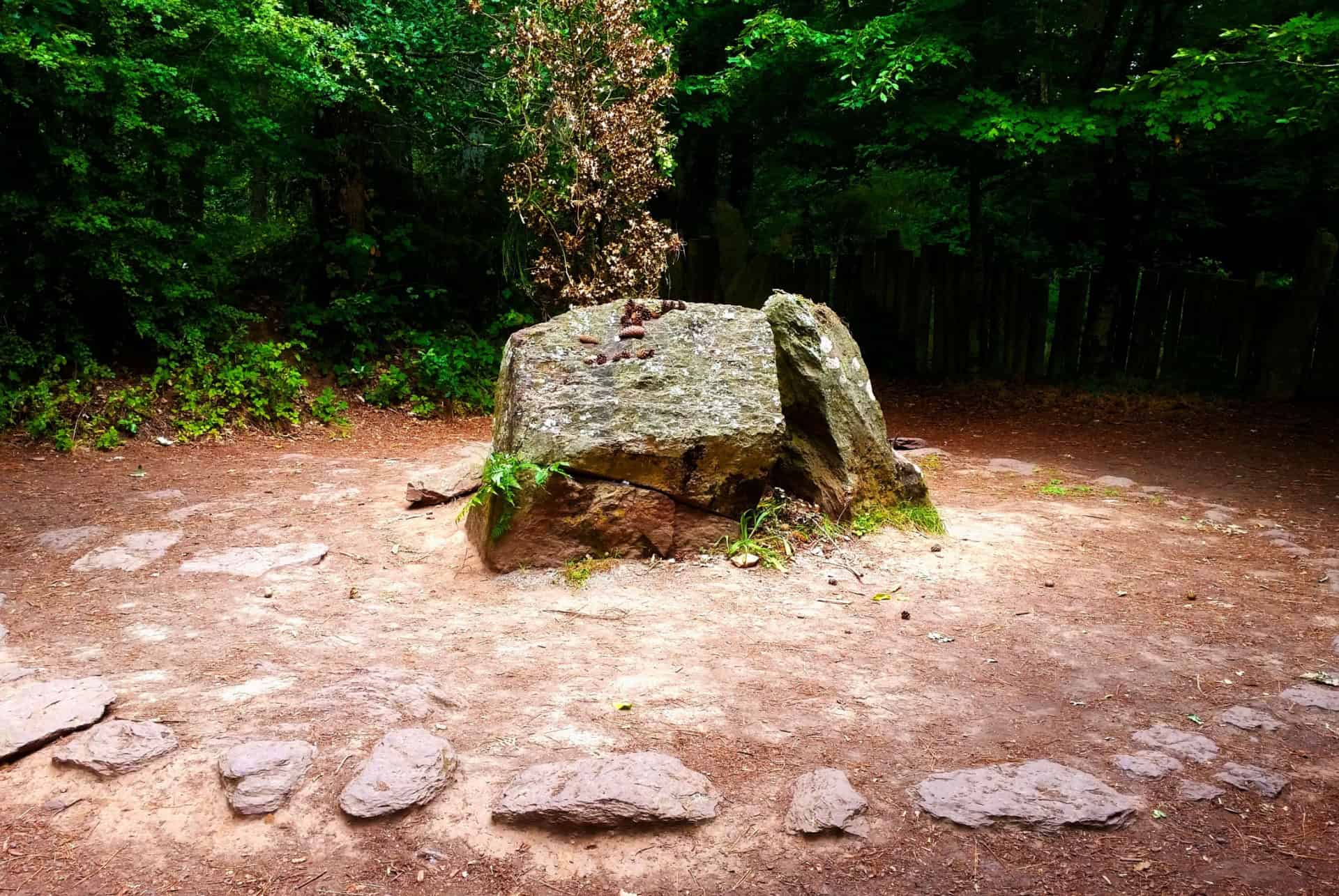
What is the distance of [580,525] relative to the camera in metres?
4.30

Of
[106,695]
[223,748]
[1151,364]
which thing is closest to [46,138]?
[106,695]

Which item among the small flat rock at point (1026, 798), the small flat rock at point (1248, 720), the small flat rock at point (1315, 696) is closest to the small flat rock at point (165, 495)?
the small flat rock at point (1026, 798)

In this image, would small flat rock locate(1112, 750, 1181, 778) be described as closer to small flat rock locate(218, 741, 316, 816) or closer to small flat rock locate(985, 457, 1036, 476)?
small flat rock locate(218, 741, 316, 816)

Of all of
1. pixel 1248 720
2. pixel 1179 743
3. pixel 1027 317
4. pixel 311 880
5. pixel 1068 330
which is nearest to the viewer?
pixel 311 880

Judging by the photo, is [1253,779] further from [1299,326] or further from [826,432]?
[1299,326]

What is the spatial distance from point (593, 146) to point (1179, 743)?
538 centimetres

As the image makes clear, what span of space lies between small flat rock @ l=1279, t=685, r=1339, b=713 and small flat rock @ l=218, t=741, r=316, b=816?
3240 mm

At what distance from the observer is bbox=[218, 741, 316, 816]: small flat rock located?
89.6 inches

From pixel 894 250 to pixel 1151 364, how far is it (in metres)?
3.28

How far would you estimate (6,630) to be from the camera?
3459 millimetres

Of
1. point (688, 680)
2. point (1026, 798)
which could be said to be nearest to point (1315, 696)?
point (1026, 798)

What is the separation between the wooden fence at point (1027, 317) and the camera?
28.9ft

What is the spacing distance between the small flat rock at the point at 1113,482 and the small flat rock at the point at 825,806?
4947 millimetres

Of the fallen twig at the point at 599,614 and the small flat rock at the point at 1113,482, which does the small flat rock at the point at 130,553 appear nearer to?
the fallen twig at the point at 599,614
